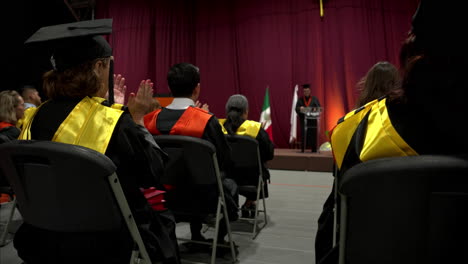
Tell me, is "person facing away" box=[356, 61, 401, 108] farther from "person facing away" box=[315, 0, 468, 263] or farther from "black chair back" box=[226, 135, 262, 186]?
"black chair back" box=[226, 135, 262, 186]

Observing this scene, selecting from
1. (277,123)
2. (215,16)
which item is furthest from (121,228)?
(215,16)

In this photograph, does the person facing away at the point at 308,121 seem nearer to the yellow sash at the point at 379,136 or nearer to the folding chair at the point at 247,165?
the folding chair at the point at 247,165

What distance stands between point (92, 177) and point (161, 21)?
1033 cm

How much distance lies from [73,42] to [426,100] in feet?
3.88

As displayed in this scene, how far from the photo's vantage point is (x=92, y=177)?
93 cm

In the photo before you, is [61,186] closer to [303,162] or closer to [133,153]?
[133,153]

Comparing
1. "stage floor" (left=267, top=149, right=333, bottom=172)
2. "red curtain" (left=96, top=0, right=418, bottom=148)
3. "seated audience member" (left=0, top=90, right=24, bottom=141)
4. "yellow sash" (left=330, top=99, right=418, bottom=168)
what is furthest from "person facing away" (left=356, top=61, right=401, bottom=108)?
"red curtain" (left=96, top=0, right=418, bottom=148)

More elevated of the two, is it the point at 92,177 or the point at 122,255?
the point at 92,177

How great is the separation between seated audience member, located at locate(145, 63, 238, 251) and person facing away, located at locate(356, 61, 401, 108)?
0.89m

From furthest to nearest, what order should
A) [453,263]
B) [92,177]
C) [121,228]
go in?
[121,228] < [92,177] < [453,263]

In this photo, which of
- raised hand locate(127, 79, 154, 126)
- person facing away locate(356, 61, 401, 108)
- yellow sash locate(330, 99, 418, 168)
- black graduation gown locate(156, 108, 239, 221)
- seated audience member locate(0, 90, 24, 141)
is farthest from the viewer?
seated audience member locate(0, 90, 24, 141)

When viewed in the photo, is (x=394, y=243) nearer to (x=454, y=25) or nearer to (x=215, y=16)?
(x=454, y=25)

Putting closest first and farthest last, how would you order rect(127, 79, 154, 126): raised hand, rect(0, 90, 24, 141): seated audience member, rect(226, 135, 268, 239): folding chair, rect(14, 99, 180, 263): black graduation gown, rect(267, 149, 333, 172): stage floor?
1. rect(14, 99, 180, 263): black graduation gown
2. rect(127, 79, 154, 126): raised hand
3. rect(226, 135, 268, 239): folding chair
4. rect(0, 90, 24, 141): seated audience member
5. rect(267, 149, 333, 172): stage floor

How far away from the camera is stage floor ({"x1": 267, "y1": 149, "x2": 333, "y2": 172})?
671 centimetres
